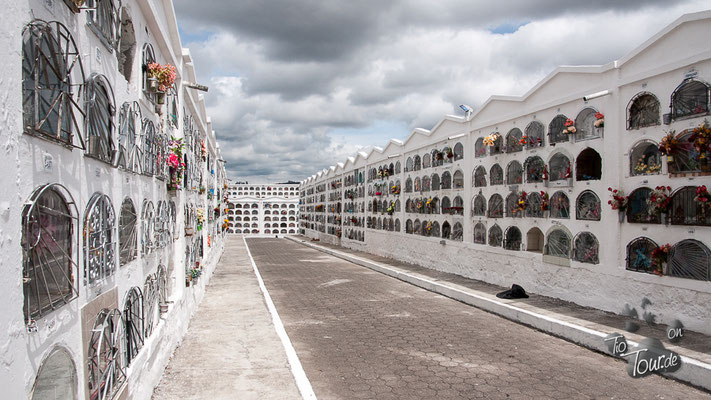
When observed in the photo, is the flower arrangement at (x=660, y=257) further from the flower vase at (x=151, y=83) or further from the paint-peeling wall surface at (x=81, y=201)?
the flower vase at (x=151, y=83)

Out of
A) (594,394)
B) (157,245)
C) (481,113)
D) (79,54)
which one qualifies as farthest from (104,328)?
(481,113)

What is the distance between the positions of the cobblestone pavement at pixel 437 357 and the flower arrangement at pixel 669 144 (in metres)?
3.48

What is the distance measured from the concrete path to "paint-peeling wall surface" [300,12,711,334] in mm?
6227

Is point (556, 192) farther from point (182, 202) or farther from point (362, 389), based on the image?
point (182, 202)

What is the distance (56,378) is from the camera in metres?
2.95

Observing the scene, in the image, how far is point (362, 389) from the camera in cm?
580

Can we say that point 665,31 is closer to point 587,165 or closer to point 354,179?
point 587,165

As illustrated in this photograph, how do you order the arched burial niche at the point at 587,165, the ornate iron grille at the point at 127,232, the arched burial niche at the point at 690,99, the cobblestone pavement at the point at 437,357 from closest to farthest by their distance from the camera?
the ornate iron grille at the point at 127,232 → the cobblestone pavement at the point at 437,357 → the arched burial niche at the point at 690,99 → the arched burial niche at the point at 587,165

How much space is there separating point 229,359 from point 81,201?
4090mm

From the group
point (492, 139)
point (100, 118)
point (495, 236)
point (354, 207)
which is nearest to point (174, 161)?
point (100, 118)

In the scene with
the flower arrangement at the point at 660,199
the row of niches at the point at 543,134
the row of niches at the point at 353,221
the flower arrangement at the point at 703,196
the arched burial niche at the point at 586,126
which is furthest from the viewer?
the row of niches at the point at 353,221

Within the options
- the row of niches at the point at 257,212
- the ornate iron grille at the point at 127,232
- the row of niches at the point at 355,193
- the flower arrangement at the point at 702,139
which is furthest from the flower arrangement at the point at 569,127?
the row of niches at the point at 257,212

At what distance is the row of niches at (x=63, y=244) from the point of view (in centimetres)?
263

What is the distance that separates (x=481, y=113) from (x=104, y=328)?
11943 mm
